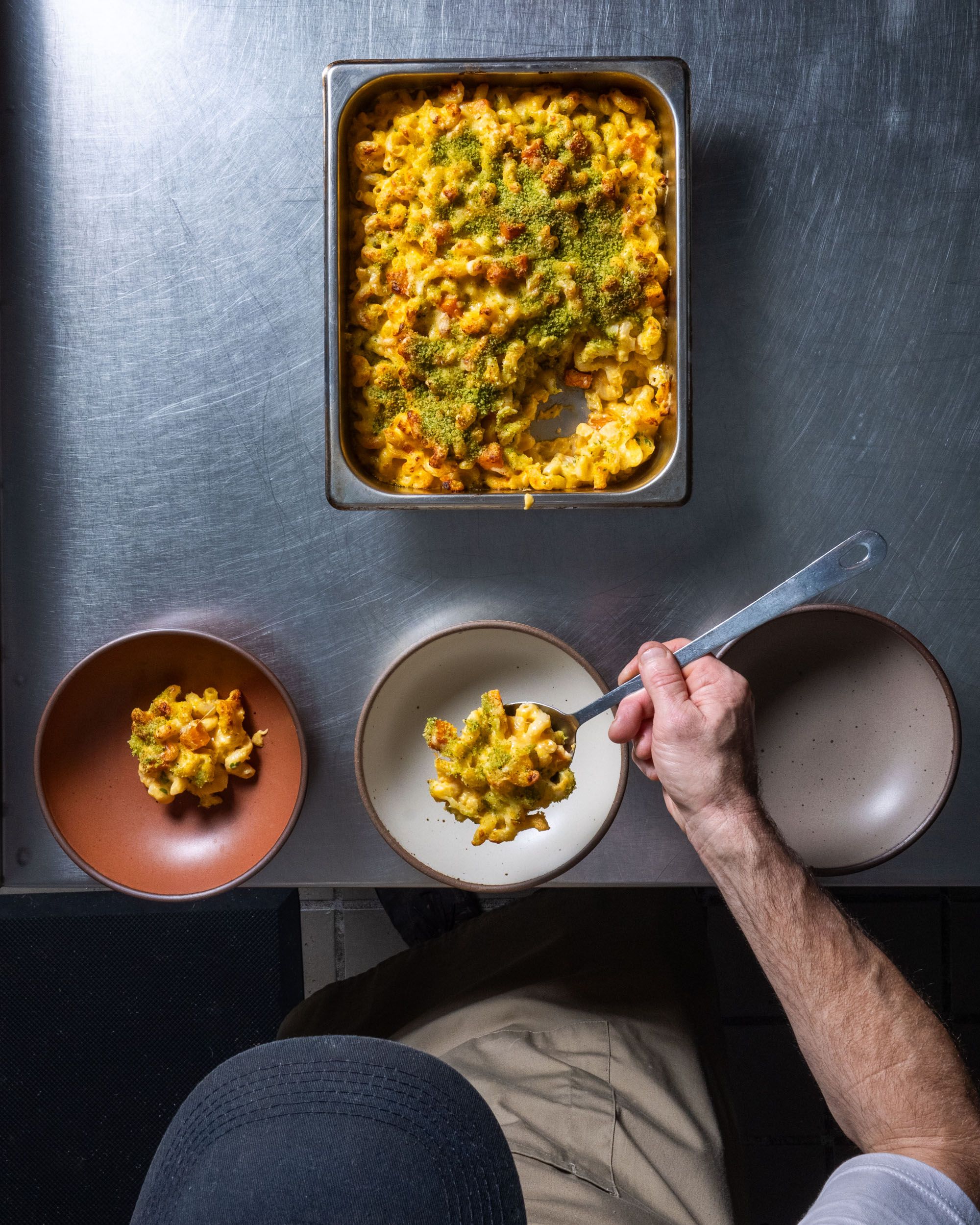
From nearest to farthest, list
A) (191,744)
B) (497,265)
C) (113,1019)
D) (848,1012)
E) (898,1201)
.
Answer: (898,1201)
(848,1012)
(497,265)
(191,744)
(113,1019)

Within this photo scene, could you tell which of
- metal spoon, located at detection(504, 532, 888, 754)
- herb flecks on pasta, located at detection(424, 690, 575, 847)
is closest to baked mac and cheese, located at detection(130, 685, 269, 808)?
herb flecks on pasta, located at detection(424, 690, 575, 847)

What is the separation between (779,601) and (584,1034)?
0.84 meters

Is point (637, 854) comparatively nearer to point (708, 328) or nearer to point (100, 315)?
point (708, 328)

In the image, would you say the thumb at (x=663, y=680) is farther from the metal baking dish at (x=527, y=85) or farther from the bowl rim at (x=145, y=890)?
the bowl rim at (x=145, y=890)

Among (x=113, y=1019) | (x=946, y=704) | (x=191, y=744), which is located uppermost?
(x=946, y=704)

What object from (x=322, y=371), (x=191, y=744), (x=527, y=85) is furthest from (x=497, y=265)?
(x=191, y=744)

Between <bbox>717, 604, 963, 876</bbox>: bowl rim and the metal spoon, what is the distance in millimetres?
56

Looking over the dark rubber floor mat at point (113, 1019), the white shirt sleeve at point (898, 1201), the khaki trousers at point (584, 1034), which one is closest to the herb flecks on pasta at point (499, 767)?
the khaki trousers at point (584, 1034)

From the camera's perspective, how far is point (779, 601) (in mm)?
1313

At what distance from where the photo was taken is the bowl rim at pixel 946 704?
4.76ft

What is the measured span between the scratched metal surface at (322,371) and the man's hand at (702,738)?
28cm

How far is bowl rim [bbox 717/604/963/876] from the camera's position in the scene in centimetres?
145

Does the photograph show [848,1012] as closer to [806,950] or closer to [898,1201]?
[806,950]

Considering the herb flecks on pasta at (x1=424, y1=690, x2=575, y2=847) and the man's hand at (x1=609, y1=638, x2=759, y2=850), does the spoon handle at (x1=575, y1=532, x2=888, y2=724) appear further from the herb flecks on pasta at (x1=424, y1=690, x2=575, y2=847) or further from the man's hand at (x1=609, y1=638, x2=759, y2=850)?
the herb flecks on pasta at (x1=424, y1=690, x2=575, y2=847)
